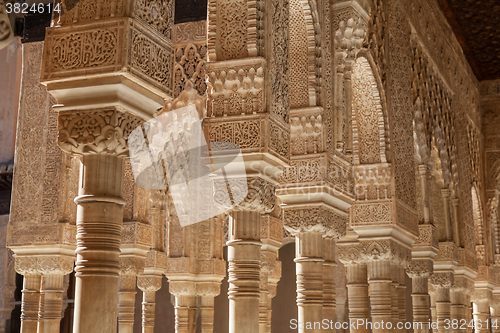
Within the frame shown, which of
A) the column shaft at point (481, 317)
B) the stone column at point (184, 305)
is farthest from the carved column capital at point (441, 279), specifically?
the stone column at point (184, 305)

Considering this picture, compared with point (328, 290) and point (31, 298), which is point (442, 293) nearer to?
point (328, 290)

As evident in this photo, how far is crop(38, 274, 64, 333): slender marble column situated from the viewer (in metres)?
7.32

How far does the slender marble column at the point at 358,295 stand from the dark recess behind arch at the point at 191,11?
4.08 metres

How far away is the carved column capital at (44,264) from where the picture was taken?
7.25m

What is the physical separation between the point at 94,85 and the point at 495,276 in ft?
43.1

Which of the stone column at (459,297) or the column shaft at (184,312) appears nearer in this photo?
the column shaft at (184,312)

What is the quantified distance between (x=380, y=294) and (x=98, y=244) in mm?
5317

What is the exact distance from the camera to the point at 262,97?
16.1ft

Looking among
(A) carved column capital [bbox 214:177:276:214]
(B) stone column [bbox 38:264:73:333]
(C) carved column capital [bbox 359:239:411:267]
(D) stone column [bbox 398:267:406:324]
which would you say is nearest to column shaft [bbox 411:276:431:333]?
(D) stone column [bbox 398:267:406:324]

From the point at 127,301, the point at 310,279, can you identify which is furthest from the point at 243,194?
the point at 127,301

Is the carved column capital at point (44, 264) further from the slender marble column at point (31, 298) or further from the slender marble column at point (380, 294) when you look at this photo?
the slender marble column at point (380, 294)

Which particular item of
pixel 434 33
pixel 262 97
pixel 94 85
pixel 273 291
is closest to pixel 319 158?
pixel 262 97

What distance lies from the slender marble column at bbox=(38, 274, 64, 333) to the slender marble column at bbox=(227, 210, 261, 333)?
3226 millimetres

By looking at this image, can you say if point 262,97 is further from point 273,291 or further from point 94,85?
point 273,291
